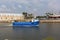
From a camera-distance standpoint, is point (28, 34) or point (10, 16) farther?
point (10, 16)

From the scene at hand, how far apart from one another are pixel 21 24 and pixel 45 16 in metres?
54.6

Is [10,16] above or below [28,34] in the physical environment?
above

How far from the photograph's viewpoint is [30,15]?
346 feet

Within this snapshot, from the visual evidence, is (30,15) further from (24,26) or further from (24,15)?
(24,26)

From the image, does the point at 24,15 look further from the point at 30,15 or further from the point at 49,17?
the point at 49,17

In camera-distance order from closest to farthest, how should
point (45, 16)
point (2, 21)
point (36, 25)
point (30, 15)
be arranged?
1. point (36, 25)
2. point (2, 21)
3. point (30, 15)
4. point (45, 16)

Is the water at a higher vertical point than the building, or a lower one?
lower

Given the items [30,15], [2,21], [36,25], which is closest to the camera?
[36,25]

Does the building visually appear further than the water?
Yes

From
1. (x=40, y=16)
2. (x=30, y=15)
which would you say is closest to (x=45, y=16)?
(x=40, y=16)

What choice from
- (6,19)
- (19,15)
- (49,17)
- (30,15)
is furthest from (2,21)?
(49,17)

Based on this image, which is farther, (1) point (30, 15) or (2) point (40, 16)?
(2) point (40, 16)

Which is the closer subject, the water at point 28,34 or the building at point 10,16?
the water at point 28,34

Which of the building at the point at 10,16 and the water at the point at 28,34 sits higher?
the building at the point at 10,16
